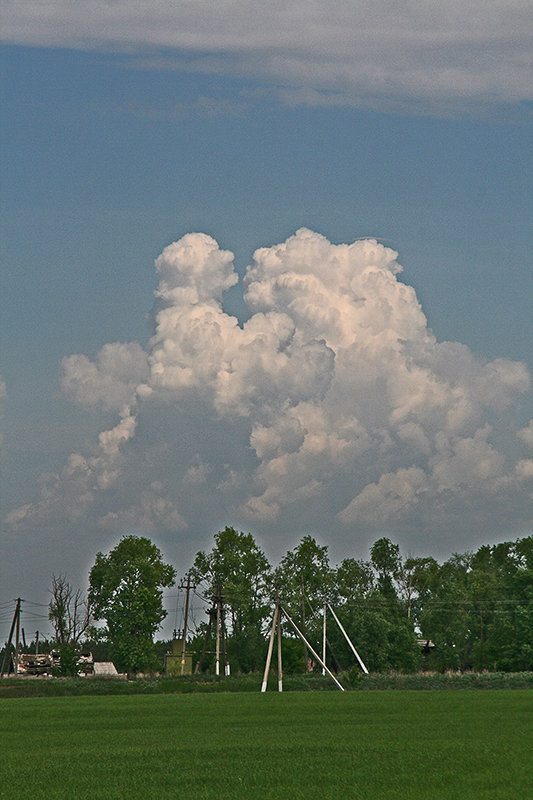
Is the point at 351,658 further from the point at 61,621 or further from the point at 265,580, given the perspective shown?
the point at 61,621

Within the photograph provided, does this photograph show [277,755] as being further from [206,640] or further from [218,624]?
[206,640]

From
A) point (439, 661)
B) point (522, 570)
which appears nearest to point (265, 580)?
point (439, 661)

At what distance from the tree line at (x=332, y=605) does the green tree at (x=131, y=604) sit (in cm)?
9

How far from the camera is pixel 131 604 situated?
91938 millimetres

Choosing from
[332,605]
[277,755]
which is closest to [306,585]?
[332,605]

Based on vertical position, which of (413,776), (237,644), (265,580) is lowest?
(413,776)

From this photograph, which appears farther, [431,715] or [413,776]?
[431,715]

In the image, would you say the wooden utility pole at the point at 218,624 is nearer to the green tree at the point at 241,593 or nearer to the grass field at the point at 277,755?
the green tree at the point at 241,593

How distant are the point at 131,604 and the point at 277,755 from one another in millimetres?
71067

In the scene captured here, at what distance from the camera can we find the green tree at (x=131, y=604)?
300 ft

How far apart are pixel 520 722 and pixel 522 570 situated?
60.5 m

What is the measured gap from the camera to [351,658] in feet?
303

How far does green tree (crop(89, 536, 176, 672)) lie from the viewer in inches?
3597

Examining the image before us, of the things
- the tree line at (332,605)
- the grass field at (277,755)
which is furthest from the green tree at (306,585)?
the grass field at (277,755)
